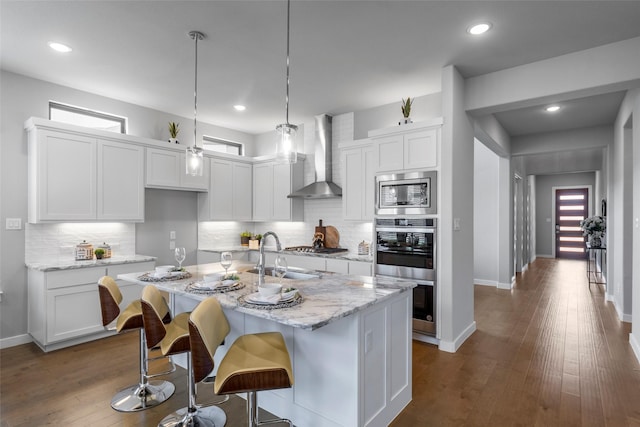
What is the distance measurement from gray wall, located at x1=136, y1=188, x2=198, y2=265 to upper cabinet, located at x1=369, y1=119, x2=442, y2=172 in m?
3.09

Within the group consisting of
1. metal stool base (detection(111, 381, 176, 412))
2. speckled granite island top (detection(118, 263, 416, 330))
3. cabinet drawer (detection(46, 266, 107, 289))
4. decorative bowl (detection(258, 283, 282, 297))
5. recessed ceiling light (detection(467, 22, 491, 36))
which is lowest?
metal stool base (detection(111, 381, 176, 412))

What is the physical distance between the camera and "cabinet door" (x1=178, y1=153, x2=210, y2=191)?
4949 mm

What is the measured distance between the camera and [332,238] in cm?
536

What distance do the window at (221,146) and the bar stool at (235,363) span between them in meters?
4.37

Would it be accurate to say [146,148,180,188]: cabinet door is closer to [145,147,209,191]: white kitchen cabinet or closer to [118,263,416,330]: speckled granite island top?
[145,147,209,191]: white kitchen cabinet

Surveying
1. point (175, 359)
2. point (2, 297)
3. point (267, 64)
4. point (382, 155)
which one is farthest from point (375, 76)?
point (2, 297)

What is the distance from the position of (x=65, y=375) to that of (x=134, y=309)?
44.4 inches

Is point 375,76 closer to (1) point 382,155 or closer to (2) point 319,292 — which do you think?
(1) point 382,155

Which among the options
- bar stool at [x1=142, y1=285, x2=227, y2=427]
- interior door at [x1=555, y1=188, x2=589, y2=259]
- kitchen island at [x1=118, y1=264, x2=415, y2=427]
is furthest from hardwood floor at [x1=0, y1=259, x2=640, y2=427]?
interior door at [x1=555, y1=188, x2=589, y2=259]

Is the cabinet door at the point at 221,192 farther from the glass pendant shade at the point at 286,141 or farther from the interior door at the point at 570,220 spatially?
the interior door at the point at 570,220

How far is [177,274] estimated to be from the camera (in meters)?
2.70

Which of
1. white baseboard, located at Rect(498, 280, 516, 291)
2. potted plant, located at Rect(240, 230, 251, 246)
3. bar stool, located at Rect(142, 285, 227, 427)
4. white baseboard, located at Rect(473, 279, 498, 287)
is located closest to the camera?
bar stool, located at Rect(142, 285, 227, 427)

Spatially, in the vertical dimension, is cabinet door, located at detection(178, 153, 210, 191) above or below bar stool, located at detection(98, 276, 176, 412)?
above

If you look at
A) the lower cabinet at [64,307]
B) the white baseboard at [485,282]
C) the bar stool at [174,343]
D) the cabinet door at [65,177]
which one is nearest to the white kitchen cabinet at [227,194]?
the cabinet door at [65,177]
